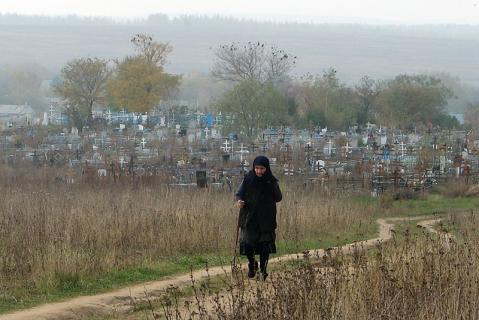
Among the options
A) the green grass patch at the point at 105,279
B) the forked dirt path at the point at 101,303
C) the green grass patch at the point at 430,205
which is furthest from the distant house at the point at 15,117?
the forked dirt path at the point at 101,303

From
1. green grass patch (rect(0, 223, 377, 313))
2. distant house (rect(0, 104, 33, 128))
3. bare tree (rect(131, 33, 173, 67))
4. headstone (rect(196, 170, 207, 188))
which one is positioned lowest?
distant house (rect(0, 104, 33, 128))

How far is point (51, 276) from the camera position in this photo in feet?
Answer: 35.7

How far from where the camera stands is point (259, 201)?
10.7 metres

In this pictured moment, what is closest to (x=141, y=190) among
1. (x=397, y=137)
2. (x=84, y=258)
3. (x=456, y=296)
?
(x=84, y=258)

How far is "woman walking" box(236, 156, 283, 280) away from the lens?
34.9 feet

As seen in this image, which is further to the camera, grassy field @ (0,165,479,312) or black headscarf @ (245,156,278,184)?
grassy field @ (0,165,479,312)

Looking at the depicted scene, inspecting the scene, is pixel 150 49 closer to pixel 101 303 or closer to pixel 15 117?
pixel 15 117

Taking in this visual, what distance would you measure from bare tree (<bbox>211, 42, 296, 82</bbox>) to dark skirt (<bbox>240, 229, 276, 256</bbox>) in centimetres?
4578

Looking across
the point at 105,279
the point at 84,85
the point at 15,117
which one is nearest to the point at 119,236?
the point at 105,279

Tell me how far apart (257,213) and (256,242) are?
34 centimetres

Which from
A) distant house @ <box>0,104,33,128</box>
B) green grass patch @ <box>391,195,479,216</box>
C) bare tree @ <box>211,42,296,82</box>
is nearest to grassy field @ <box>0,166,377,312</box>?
green grass patch @ <box>391,195,479,216</box>

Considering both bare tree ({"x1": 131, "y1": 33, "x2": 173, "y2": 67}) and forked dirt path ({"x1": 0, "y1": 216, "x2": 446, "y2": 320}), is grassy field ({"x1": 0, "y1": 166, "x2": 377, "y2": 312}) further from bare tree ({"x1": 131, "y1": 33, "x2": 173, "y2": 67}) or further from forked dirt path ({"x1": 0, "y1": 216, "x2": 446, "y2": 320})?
bare tree ({"x1": 131, "y1": 33, "x2": 173, "y2": 67})

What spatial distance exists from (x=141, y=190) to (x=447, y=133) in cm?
1993

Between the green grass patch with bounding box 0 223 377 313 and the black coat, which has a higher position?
the black coat
